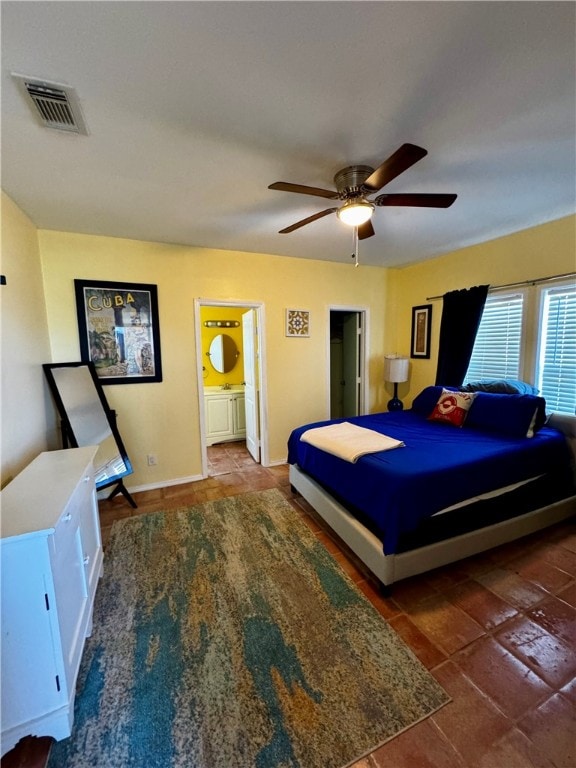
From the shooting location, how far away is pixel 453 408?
295cm

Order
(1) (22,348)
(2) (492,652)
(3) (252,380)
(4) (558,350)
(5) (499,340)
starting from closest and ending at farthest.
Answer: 1. (2) (492,652)
2. (1) (22,348)
3. (4) (558,350)
4. (5) (499,340)
5. (3) (252,380)

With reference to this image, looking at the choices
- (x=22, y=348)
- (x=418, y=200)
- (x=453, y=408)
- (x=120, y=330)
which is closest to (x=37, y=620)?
(x=22, y=348)

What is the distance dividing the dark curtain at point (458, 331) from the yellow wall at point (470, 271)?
14 centimetres

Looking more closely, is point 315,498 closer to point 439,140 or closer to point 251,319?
point 251,319

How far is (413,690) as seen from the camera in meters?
1.30

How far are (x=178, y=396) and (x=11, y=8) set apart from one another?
8.99 feet

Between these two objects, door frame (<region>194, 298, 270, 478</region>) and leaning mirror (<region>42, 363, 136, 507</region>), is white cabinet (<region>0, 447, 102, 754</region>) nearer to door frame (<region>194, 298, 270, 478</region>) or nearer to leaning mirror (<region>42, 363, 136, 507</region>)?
leaning mirror (<region>42, 363, 136, 507</region>)

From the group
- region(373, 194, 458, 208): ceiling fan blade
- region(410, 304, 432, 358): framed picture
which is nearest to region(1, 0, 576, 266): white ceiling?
region(373, 194, 458, 208): ceiling fan blade

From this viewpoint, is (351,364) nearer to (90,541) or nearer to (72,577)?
(90,541)

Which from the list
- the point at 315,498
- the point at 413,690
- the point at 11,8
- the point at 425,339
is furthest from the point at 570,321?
the point at 11,8

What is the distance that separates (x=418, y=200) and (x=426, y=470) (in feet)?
5.32

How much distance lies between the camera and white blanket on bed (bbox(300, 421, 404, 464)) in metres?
2.18

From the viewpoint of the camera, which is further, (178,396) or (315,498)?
(178,396)

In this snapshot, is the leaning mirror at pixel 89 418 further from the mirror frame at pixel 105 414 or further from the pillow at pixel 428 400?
the pillow at pixel 428 400
